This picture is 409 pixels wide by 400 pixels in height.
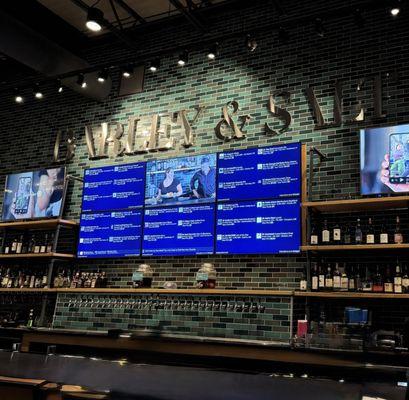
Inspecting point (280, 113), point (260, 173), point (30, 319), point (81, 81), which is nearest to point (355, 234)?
point (260, 173)

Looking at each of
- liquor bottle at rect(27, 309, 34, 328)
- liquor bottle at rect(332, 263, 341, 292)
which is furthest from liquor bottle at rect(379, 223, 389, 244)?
liquor bottle at rect(27, 309, 34, 328)

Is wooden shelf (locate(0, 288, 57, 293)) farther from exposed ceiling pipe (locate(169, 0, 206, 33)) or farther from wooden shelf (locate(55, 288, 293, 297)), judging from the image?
exposed ceiling pipe (locate(169, 0, 206, 33))

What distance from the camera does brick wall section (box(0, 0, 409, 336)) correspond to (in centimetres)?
569

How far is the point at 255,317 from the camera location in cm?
562

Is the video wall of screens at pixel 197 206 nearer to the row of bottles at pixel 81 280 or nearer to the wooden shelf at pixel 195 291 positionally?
the row of bottles at pixel 81 280

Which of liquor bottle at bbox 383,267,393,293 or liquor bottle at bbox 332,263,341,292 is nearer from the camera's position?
liquor bottle at bbox 383,267,393,293

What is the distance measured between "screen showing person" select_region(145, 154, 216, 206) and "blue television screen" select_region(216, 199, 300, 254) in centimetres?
36

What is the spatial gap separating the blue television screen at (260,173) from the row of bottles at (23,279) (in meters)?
2.93

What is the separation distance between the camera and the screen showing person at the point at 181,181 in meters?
6.27

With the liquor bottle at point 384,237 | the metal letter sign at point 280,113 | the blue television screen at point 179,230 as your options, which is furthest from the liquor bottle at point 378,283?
the metal letter sign at point 280,113

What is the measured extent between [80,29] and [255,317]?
17.3 feet

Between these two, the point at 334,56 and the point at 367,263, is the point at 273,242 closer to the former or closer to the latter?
the point at 367,263

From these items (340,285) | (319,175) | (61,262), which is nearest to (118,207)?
(61,262)

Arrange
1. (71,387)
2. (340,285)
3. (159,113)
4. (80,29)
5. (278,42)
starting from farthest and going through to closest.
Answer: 1. (80,29)
2. (159,113)
3. (278,42)
4. (340,285)
5. (71,387)
